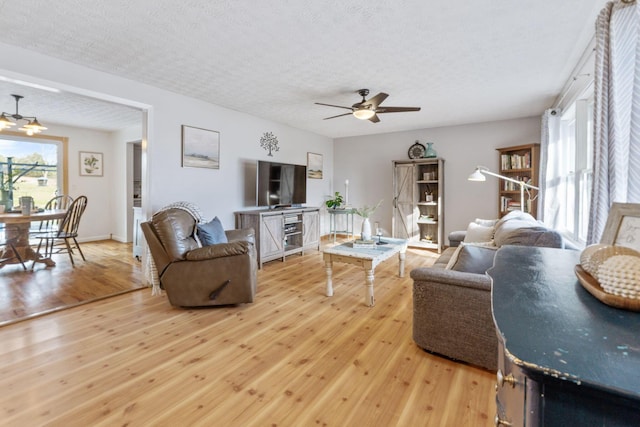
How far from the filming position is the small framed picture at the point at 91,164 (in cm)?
611

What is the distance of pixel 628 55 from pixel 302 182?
4.50 meters

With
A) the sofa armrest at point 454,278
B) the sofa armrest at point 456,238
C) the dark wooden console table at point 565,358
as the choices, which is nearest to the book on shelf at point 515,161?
the sofa armrest at point 456,238

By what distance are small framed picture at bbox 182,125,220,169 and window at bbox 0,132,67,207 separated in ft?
12.0

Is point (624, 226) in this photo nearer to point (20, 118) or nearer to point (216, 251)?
point (216, 251)

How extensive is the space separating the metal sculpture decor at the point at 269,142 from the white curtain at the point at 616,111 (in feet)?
14.3

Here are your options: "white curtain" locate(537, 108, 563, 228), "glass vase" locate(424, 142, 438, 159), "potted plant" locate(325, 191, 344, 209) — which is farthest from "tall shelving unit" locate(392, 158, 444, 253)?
"white curtain" locate(537, 108, 563, 228)

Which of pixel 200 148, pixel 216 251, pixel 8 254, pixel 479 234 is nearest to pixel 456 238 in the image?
pixel 479 234

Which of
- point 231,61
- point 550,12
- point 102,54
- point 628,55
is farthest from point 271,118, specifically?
point 628,55

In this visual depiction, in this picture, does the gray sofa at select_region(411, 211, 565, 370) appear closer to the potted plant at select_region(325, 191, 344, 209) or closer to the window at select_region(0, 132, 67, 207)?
the potted plant at select_region(325, 191, 344, 209)

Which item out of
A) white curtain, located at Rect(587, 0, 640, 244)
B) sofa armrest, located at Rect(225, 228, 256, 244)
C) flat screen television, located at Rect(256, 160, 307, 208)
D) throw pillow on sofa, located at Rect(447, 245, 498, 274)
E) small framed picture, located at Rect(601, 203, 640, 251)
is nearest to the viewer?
small framed picture, located at Rect(601, 203, 640, 251)

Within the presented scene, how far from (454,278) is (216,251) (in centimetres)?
204

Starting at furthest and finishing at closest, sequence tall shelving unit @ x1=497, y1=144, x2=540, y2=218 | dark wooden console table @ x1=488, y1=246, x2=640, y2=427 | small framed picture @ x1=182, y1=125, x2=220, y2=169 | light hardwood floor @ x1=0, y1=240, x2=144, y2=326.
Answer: tall shelving unit @ x1=497, y1=144, x2=540, y2=218, small framed picture @ x1=182, y1=125, x2=220, y2=169, light hardwood floor @ x1=0, y1=240, x2=144, y2=326, dark wooden console table @ x1=488, y1=246, x2=640, y2=427

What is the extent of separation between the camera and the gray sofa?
194 cm

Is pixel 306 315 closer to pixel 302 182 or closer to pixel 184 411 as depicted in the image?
pixel 184 411
